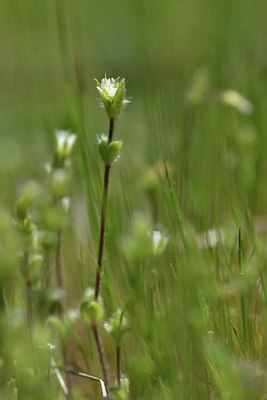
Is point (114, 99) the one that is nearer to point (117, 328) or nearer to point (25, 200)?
point (25, 200)

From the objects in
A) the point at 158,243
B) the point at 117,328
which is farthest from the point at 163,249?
the point at 117,328

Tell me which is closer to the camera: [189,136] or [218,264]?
[218,264]

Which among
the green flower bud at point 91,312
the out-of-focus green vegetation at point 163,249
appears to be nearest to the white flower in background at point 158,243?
the out-of-focus green vegetation at point 163,249

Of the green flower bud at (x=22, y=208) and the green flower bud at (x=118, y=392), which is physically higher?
the green flower bud at (x=22, y=208)

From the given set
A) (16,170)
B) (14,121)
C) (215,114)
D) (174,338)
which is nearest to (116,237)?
(174,338)

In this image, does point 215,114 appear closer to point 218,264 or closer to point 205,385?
point 218,264

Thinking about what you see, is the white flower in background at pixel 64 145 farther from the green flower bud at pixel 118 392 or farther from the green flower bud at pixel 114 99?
the green flower bud at pixel 118 392

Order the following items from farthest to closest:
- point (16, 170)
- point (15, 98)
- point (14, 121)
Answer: point (15, 98) → point (14, 121) → point (16, 170)

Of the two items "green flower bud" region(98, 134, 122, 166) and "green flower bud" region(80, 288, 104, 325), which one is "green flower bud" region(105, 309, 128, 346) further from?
"green flower bud" region(98, 134, 122, 166)

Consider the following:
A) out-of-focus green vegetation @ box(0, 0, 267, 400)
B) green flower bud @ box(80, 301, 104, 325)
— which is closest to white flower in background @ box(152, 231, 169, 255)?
out-of-focus green vegetation @ box(0, 0, 267, 400)
